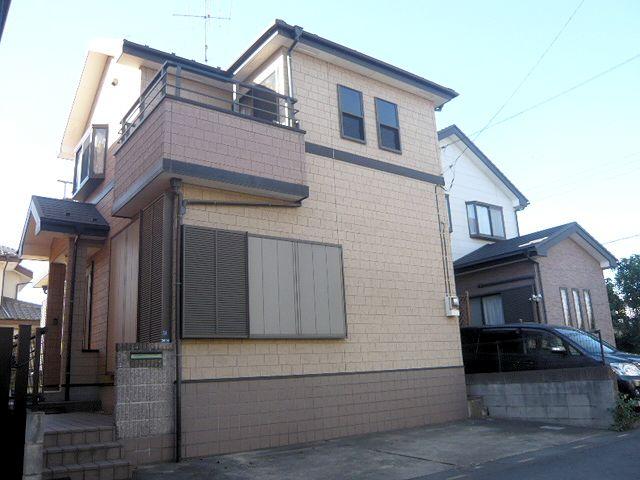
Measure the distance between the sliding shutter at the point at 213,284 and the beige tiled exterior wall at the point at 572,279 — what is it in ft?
34.5

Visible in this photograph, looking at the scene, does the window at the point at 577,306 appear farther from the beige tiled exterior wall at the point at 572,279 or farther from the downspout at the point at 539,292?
the downspout at the point at 539,292

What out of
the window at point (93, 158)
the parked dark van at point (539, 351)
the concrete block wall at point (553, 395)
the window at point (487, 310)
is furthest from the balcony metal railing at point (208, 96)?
the window at point (487, 310)

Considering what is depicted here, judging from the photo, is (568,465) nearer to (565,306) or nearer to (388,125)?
A: (388,125)

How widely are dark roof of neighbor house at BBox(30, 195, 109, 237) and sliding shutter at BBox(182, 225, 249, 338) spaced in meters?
3.81

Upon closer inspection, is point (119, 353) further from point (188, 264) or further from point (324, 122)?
point (324, 122)

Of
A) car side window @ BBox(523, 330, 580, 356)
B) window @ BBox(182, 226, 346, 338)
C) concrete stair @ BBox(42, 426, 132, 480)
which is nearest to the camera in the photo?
concrete stair @ BBox(42, 426, 132, 480)

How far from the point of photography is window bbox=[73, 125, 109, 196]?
12953mm

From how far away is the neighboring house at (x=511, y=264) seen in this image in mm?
16969

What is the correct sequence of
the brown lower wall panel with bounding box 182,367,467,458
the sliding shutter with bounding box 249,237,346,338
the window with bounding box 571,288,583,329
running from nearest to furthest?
1. the brown lower wall panel with bounding box 182,367,467,458
2. the sliding shutter with bounding box 249,237,346,338
3. the window with bounding box 571,288,583,329

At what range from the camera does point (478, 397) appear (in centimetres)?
1255

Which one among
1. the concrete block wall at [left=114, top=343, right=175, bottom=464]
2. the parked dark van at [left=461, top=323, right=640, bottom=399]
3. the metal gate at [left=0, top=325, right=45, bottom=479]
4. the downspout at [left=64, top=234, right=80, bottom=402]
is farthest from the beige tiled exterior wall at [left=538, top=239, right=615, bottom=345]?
the metal gate at [left=0, top=325, right=45, bottom=479]

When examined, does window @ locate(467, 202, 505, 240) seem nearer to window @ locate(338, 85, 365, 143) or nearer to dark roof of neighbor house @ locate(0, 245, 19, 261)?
window @ locate(338, 85, 365, 143)

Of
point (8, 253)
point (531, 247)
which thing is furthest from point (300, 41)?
point (8, 253)

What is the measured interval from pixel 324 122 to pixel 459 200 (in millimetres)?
10383
